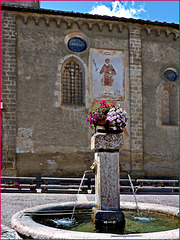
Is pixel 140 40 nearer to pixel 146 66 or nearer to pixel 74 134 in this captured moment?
pixel 146 66

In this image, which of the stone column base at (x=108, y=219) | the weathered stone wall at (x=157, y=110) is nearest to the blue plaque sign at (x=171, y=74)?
the weathered stone wall at (x=157, y=110)

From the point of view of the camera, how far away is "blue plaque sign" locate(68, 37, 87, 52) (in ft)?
55.3

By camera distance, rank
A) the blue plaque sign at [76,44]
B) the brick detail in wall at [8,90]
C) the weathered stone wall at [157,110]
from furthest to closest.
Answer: the weathered stone wall at [157,110] → the blue plaque sign at [76,44] → the brick detail in wall at [8,90]

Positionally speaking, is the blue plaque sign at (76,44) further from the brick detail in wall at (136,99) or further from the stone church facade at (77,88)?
the brick detail in wall at (136,99)

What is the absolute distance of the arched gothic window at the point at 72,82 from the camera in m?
16.7

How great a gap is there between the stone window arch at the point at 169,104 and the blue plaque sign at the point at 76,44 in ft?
17.1

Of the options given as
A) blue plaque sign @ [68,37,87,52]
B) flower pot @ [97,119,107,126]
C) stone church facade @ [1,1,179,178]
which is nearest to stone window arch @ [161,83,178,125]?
stone church facade @ [1,1,179,178]

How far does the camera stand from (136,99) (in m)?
17.2

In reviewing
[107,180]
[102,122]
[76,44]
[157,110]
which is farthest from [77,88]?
[107,180]

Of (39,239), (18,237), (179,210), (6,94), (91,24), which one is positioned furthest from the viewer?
(91,24)

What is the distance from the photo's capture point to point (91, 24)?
669 inches

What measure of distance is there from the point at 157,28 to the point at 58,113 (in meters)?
7.72

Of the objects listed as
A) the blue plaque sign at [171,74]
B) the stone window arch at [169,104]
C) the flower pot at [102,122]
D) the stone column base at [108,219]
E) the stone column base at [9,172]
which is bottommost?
the stone column base at [9,172]

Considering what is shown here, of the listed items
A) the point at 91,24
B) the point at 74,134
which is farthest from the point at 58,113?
the point at 91,24
